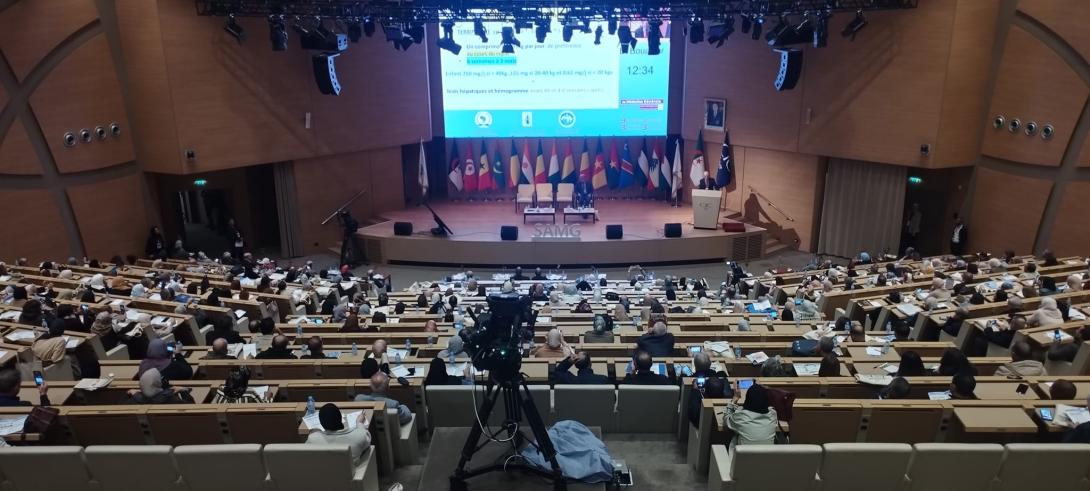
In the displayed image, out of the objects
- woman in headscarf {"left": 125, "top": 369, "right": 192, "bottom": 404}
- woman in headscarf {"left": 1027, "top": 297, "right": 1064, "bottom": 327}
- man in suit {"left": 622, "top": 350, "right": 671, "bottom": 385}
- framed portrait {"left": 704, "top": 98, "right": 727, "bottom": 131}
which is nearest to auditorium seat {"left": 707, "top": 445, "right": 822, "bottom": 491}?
man in suit {"left": 622, "top": 350, "right": 671, "bottom": 385}

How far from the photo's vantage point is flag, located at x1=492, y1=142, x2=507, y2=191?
21.3 m

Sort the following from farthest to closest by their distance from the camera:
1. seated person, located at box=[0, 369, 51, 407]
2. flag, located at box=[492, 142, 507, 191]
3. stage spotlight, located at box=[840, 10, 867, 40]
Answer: flag, located at box=[492, 142, 507, 191] < stage spotlight, located at box=[840, 10, 867, 40] < seated person, located at box=[0, 369, 51, 407]

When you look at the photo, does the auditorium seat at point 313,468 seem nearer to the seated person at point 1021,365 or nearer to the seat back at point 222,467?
the seat back at point 222,467

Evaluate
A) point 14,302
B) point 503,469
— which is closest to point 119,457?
point 503,469

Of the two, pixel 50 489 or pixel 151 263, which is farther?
pixel 151 263

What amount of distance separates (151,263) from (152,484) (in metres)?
11.1

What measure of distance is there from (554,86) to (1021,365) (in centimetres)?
1420

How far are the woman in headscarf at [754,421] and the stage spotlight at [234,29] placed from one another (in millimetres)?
13615

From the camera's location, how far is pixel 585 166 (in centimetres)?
2097

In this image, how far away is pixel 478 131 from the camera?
806 inches

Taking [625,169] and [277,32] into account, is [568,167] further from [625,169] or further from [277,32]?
[277,32]

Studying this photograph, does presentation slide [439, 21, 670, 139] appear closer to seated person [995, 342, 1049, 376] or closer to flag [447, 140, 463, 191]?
flag [447, 140, 463, 191]

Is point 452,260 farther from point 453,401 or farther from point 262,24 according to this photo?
point 453,401

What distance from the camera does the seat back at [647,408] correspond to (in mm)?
7496
